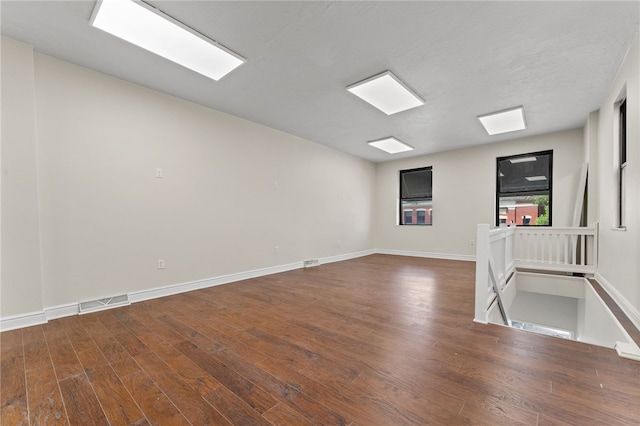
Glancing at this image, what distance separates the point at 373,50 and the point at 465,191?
4.77 m

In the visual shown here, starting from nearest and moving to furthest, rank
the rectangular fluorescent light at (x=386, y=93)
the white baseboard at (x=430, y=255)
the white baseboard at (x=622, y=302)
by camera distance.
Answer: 1. the white baseboard at (x=622, y=302)
2. the rectangular fluorescent light at (x=386, y=93)
3. the white baseboard at (x=430, y=255)

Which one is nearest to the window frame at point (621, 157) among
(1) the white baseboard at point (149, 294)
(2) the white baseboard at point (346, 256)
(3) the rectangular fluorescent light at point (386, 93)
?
(3) the rectangular fluorescent light at point (386, 93)

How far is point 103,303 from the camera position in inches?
112

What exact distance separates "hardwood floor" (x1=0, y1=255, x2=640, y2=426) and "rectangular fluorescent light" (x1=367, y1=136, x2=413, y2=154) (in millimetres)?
3608

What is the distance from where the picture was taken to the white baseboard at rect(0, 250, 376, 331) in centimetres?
235

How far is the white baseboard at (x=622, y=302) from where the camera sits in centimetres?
219

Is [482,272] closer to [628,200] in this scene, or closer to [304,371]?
[628,200]

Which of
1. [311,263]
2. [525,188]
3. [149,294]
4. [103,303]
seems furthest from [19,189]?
[525,188]

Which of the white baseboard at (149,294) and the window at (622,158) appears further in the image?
the window at (622,158)

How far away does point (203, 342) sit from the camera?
2088 mm

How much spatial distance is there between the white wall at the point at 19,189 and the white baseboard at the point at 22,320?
4 centimetres

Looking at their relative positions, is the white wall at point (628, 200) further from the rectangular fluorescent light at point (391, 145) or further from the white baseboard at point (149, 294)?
the white baseboard at point (149, 294)

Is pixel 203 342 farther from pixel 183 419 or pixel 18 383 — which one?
pixel 18 383

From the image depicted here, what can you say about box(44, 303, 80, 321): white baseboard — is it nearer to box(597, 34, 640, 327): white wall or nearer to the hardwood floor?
the hardwood floor
